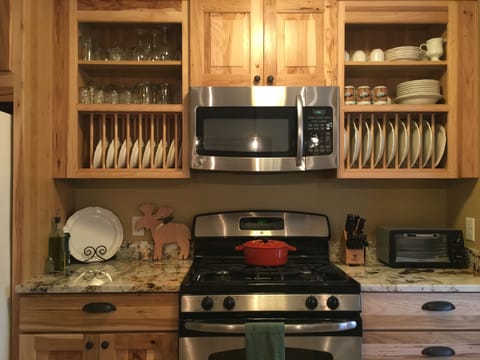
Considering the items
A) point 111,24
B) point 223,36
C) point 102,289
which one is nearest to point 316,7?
point 223,36

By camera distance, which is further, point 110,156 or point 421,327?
point 110,156

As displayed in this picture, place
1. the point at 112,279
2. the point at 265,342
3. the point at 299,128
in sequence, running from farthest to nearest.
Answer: the point at 299,128
the point at 112,279
the point at 265,342

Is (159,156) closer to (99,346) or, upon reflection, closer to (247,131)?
(247,131)

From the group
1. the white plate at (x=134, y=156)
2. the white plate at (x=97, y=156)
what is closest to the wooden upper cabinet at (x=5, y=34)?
the white plate at (x=97, y=156)

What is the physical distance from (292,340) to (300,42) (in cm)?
145

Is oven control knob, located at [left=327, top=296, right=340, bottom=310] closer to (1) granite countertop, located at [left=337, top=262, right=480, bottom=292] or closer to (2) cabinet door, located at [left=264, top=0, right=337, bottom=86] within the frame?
(1) granite countertop, located at [left=337, top=262, right=480, bottom=292]

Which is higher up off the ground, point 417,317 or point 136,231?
point 136,231

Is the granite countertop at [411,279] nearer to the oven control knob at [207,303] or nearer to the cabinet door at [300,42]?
the oven control knob at [207,303]

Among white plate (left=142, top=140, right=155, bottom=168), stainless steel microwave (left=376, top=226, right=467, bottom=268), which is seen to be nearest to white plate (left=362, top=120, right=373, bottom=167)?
stainless steel microwave (left=376, top=226, right=467, bottom=268)

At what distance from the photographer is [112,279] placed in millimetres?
1778

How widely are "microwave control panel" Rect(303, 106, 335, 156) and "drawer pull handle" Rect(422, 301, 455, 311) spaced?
824 mm

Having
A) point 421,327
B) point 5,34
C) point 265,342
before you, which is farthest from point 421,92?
point 5,34

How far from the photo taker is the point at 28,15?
171cm

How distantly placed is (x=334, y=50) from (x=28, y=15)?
4.81ft
